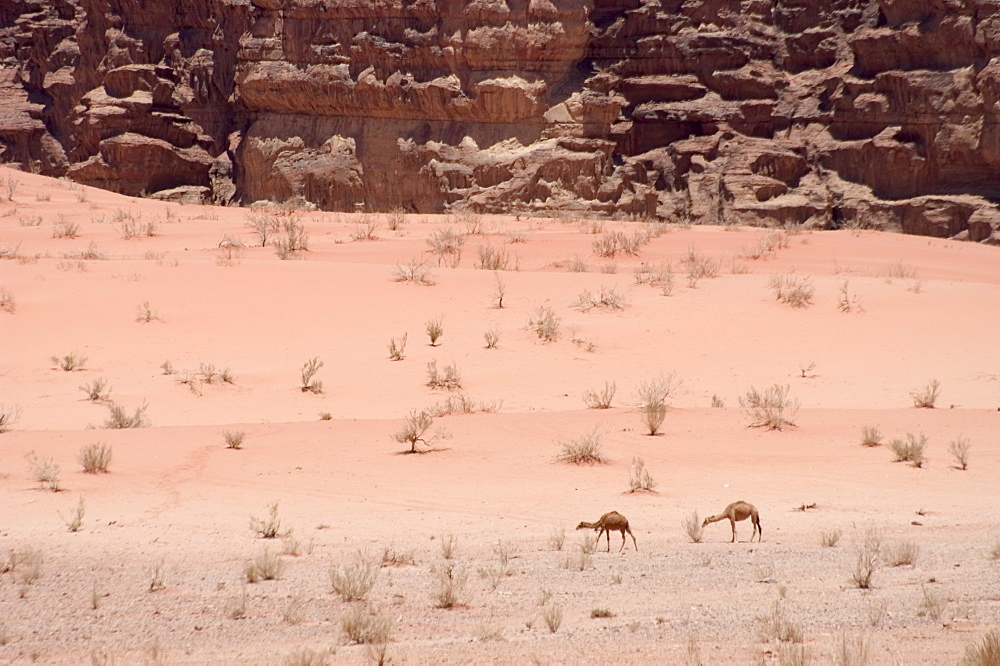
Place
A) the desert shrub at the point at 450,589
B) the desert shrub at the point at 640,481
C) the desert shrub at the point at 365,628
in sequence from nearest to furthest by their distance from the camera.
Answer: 1. the desert shrub at the point at 365,628
2. the desert shrub at the point at 450,589
3. the desert shrub at the point at 640,481

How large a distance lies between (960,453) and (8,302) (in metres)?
10.0

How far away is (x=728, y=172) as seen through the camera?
24828 mm

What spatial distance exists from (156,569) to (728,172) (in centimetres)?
2221

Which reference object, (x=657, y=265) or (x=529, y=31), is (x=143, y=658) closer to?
(x=657, y=265)

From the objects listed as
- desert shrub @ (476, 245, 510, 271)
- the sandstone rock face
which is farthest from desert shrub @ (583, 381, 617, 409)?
the sandstone rock face

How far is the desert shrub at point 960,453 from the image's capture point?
664 cm

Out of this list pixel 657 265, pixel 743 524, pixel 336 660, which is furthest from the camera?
pixel 657 265

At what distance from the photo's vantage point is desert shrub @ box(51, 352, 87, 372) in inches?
371

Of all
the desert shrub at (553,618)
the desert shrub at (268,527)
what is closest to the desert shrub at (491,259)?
the desert shrub at (268,527)

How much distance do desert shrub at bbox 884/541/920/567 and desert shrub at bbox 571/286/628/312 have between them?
7697 mm

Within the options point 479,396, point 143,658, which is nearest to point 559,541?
point 143,658

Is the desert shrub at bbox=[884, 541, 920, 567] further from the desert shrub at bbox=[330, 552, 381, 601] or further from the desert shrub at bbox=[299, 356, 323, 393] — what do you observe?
the desert shrub at bbox=[299, 356, 323, 393]

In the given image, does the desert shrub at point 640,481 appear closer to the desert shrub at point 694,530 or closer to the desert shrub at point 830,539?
the desert shrub at point 694,530

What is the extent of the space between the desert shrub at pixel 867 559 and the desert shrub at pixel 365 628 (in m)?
2.06
